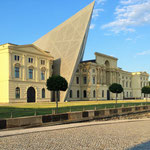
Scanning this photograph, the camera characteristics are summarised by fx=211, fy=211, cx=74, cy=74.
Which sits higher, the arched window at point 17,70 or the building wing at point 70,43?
the building wing at point 70,43

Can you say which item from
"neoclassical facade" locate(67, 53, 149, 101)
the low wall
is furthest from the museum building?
the low wall

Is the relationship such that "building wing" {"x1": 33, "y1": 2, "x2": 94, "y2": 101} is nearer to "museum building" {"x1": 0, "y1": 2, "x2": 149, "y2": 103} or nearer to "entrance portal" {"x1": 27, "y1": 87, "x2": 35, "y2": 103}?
"museum building" {"x1": 0, "y1": 2, "x2": 149, "y2": 103}

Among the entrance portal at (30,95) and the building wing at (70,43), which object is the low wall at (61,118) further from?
the entrance portal at (30,95)

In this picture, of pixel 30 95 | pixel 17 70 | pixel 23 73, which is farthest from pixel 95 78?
pixel 17 70

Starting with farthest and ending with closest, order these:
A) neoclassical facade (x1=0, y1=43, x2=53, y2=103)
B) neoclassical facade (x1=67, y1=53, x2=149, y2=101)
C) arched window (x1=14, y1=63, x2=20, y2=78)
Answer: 1. neoclassical facade (x1=67, y1=53, x2=149, y2=101)
2. arched window (x1=14, y1=63, x2=20, y2=78)
3. neoclassical facade (x1=0, y1=43, x2=53, y2=103)

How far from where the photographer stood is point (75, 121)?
2014 cm

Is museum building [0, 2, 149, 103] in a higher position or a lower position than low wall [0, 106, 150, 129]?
higher

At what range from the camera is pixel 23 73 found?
51.7 m

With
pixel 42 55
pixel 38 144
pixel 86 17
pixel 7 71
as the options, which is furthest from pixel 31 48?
pixel 38 144

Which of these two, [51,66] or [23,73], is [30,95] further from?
[51,66]

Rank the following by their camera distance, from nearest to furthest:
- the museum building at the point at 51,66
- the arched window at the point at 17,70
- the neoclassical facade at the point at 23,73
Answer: the neoclassical facade at the point at 23,73 → the museum building at the point at 51,66 → the arched window at the point at 17,70

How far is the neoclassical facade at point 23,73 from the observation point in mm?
48219

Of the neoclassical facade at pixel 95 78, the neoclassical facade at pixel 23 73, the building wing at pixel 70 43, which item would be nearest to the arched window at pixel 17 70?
the neoclassical facade at pixel 23 73

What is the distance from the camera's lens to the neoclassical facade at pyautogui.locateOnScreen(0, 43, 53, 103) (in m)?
48.2
